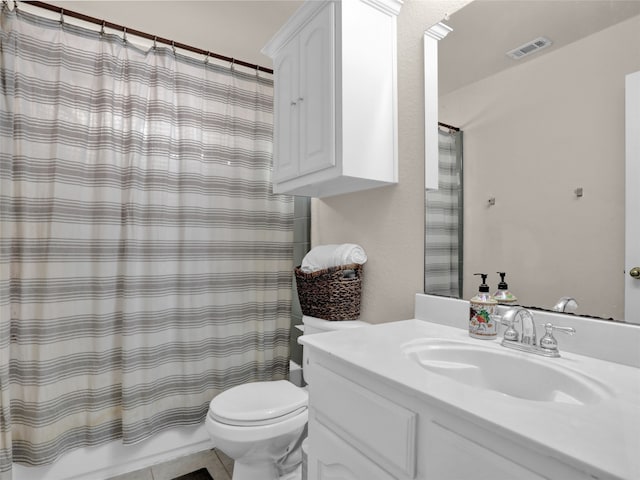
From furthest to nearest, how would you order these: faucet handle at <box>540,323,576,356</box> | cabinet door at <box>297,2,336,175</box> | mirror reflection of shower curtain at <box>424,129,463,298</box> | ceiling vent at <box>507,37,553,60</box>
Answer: cabinet door at <box>297,2,336,175</box> < mirror reflection of shower curtain at <box>424,129,463,298</box> < ceiling vent at <box>507,37,553,60</box> < faucet handle at <box>540,323,576,356</box>

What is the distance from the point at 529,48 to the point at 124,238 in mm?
1867

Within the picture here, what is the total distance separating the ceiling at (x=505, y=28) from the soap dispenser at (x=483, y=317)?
0.74m

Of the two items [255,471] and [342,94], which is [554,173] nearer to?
[342,94]

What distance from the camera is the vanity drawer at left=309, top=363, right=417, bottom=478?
0.69m

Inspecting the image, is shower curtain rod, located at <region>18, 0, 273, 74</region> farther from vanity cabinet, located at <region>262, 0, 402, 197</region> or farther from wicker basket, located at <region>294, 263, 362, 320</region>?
wicker basket, located at <region>294, 263, 362, 320</region>

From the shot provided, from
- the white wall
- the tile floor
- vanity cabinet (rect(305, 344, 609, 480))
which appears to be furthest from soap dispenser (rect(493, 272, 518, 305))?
the tile floor

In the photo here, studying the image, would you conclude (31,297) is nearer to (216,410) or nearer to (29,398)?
(29,398)

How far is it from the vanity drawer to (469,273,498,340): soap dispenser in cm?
45

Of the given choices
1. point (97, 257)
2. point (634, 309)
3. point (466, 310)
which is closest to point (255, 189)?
point (97, 257)

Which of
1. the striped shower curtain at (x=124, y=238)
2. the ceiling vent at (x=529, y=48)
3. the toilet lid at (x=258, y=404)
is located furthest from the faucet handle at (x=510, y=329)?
the striped shower curtain at (x=124, y=238)

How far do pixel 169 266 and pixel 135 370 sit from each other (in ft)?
1.77

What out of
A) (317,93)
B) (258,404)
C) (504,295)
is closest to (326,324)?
(258,404)

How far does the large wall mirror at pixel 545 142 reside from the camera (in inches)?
34.4

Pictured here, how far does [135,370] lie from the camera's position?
1736mm
